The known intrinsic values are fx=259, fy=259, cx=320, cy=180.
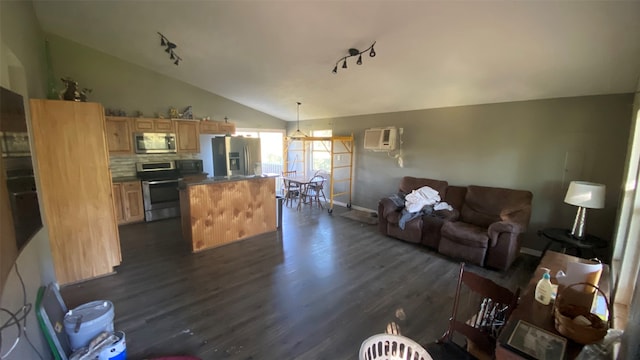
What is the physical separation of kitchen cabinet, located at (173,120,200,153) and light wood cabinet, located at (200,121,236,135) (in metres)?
0.21

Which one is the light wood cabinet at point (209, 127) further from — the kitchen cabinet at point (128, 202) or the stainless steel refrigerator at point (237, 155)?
the kitchen cabinet at point (128, 202)

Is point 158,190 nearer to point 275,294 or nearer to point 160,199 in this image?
point 160,199

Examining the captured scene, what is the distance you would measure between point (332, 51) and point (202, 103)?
4.11 m

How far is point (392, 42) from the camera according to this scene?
302cm

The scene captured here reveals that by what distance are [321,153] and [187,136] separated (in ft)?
10.9

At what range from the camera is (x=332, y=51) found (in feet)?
11.3

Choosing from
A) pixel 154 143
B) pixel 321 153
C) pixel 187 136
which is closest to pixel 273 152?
pixel 321 153

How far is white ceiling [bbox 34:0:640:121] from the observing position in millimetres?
2318

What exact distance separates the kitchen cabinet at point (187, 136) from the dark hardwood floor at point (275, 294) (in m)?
2.21

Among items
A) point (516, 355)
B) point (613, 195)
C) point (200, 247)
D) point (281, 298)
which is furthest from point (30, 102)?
point (613, 195)

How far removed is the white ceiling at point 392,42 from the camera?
2.32m

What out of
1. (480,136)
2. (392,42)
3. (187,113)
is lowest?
(480,136)

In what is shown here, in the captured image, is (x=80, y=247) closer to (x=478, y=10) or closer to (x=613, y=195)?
(x=478, y=10)

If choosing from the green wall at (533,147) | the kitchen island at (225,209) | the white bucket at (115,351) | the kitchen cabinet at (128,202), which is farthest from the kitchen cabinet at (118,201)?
the green wall at (533,147)
